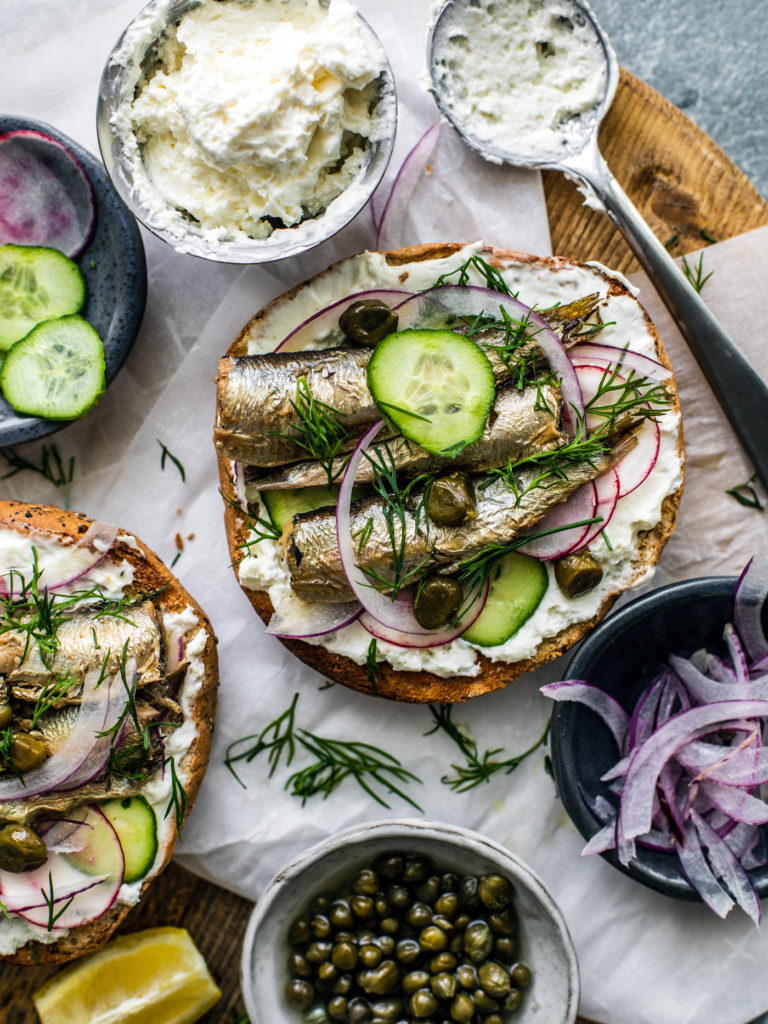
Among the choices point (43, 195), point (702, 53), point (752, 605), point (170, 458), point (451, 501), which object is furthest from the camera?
point (702, 53)

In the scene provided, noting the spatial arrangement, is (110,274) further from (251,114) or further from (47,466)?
(251,114)

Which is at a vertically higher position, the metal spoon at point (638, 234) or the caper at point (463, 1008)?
the metal spoon at point (638, 234)

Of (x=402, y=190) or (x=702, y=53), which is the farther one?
(x=702, y=53)

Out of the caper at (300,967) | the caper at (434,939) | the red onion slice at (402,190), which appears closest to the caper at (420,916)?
the caper at (434,939)

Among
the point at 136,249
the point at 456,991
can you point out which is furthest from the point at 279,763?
the point at 136,249

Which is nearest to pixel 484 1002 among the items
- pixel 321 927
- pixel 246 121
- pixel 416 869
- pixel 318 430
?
pixel 416 869

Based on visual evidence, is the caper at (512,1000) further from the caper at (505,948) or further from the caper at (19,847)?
the caper at (19,847)

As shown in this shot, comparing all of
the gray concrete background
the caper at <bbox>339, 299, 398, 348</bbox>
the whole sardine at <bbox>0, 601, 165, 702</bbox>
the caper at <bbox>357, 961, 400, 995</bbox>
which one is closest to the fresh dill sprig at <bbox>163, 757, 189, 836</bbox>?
the whole sardine at <bbox>0, 601, 165, 702</bbox>
